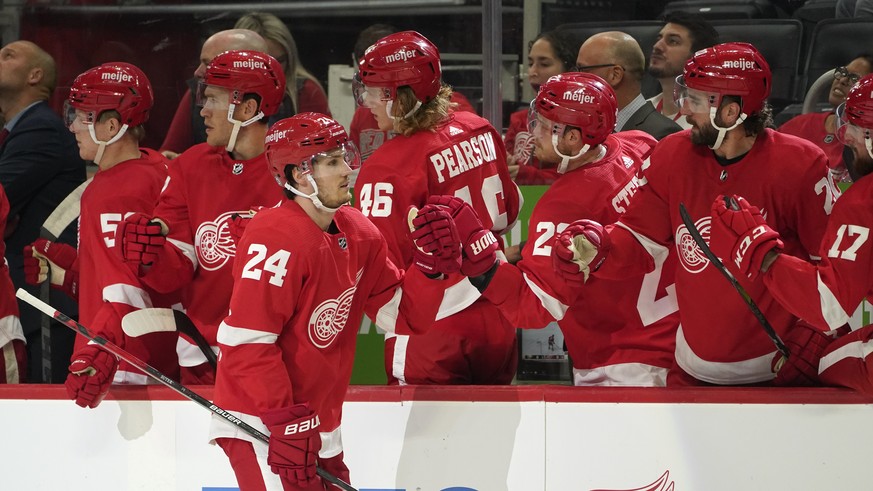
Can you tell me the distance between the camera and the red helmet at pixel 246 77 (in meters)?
3.73

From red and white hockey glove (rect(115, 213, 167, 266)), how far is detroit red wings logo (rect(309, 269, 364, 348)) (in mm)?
754

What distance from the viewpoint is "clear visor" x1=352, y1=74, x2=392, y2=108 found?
373 centimetres

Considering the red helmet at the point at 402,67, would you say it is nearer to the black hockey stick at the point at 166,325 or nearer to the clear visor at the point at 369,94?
the clear visor at the point at 369,94

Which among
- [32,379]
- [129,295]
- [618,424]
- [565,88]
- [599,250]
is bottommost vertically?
[32,379]

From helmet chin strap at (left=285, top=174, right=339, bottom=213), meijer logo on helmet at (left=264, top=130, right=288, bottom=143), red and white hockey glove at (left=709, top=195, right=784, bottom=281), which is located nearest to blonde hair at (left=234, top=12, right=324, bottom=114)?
meijer logo on helmet at (left=264, top=130, right=288, bottom=143)

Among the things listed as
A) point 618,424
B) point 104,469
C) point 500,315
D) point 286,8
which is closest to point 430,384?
point 500,315

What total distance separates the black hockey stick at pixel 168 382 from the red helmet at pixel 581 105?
1.22m

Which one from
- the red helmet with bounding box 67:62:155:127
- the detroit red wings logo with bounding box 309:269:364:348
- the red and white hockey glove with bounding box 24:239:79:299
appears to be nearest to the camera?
the detroit red wings logo with bounding box 309:269:364:348

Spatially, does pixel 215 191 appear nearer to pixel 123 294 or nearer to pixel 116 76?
pixel 123 294

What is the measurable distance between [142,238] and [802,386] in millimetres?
1981

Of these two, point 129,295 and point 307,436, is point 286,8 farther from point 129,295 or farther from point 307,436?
point 307,436

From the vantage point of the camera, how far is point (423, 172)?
360 centimetres

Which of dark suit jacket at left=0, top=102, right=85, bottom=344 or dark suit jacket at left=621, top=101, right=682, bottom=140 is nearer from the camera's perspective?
dark suit jacket at left=621, top=101, right=682, bottom=140

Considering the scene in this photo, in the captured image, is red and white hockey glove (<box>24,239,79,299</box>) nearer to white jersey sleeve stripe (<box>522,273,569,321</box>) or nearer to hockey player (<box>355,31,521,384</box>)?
hockey player (<box>355,31,521,384</box>)
